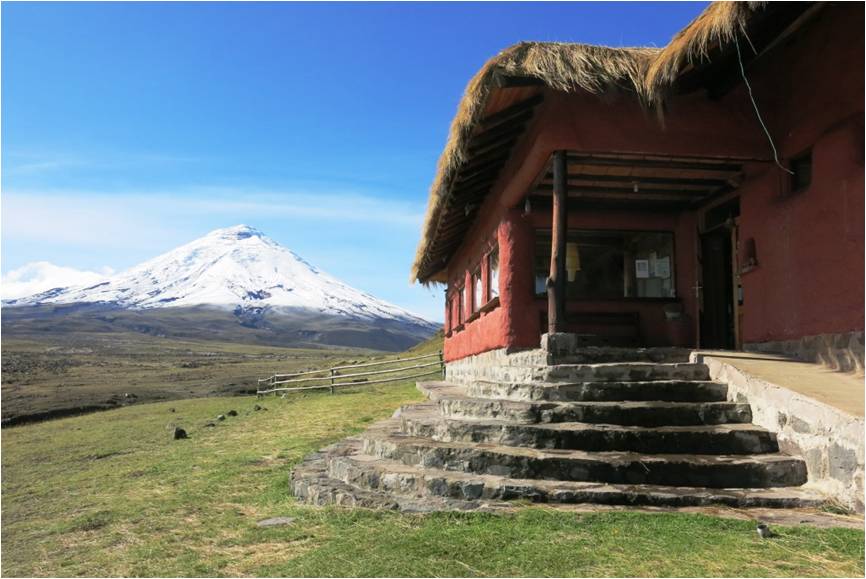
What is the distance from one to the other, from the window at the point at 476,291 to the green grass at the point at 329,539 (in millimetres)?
5503

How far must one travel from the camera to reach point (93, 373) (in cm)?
Result: 3744

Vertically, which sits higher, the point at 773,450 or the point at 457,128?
the point at 457,128

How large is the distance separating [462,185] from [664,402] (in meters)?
4.96

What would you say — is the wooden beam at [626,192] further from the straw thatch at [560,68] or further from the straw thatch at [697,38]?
the straw thatch at [697,38]

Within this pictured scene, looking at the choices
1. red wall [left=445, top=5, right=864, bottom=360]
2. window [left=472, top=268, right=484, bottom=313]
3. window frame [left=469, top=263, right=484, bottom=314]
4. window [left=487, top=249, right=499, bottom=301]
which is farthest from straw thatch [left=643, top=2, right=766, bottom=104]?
window [left=472, top=268, right=484, bottom=313]

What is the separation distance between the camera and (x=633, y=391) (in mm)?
5477

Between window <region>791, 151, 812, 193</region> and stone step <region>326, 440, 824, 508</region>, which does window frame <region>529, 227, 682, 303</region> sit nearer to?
window <region>791, 151, 812, 193</region>

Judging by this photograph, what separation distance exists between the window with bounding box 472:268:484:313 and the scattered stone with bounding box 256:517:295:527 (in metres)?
7.14

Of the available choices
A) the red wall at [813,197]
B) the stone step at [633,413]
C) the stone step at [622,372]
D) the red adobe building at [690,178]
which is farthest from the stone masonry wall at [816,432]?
the red wall at [813,197]

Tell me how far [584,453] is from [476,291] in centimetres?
771

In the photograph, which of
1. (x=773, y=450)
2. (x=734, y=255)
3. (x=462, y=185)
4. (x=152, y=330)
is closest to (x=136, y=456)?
(x=462, y=185)

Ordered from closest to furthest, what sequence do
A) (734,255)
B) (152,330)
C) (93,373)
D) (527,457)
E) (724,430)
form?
(527,457)
(724,430)
(734,255)
(93,373)
(152,330)

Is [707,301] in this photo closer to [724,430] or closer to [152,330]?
[724,430]

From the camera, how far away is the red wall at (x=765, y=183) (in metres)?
5.57
